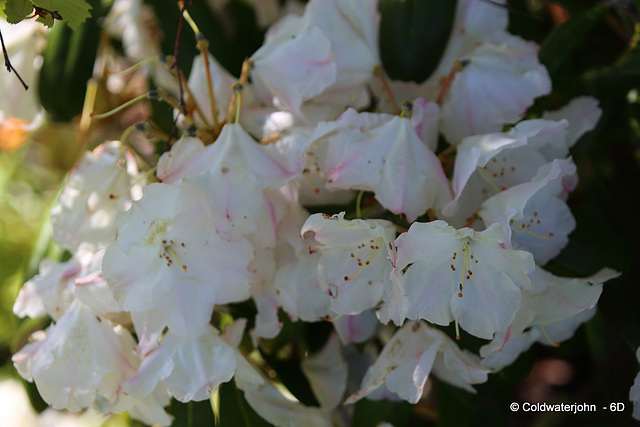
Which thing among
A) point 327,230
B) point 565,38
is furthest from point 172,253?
point 565,38

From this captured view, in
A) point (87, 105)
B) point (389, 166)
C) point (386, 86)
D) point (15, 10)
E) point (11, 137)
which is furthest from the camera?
point (11, 137)

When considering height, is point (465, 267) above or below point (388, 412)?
above

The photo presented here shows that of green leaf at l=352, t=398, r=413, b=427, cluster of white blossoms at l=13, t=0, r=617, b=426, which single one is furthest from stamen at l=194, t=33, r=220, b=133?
green leaf at l=352, t=398, r=413, b=427

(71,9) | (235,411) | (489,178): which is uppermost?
(71,9)

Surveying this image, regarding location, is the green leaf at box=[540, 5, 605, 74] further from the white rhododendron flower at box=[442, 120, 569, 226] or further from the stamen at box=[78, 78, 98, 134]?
the stamen at box=[78, 78, 98, 134]

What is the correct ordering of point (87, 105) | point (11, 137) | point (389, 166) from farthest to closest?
point (11, 137)
point (87, 105)
point (389, 166)

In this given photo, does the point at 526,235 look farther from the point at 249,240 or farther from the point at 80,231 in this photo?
the point at 80,231

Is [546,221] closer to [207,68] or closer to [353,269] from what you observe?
[353,269]
